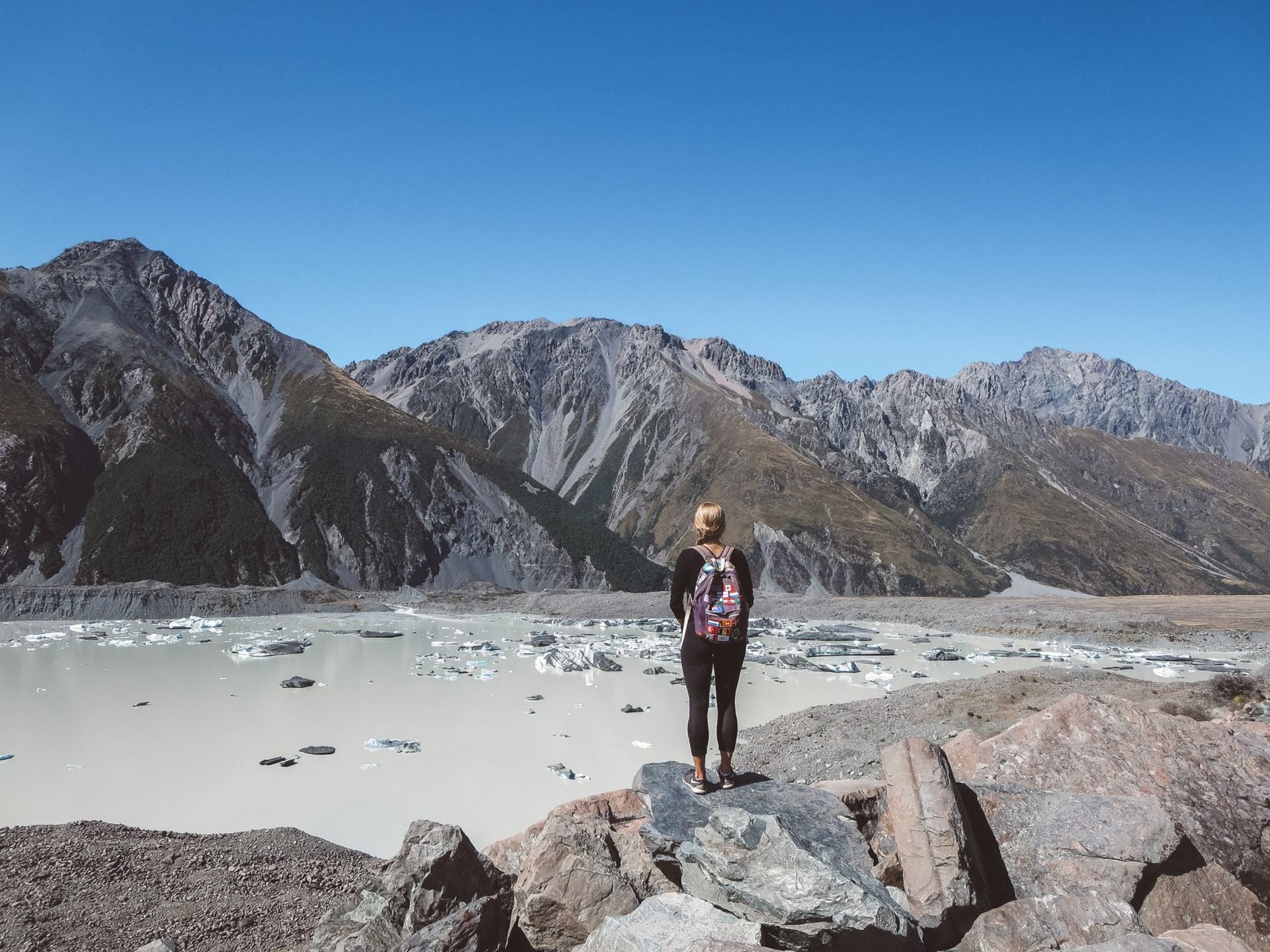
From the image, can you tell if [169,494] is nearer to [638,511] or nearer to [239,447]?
[239,447]

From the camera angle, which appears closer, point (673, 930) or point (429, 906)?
point (673, 930)

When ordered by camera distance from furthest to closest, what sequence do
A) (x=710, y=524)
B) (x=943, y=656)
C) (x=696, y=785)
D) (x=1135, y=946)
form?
(x=943, y=656) < (x=710, y=524) < (x=696, y=785) < (x=1135, y=946)

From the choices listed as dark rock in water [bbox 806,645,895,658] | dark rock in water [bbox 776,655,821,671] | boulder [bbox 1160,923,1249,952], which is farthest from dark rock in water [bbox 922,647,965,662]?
boulder [bbox 1160,923,1249,952]

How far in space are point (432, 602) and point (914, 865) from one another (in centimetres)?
7770

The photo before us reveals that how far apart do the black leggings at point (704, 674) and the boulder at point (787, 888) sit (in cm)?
130

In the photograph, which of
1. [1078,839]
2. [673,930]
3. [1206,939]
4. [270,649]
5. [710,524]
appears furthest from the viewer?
[270,649]

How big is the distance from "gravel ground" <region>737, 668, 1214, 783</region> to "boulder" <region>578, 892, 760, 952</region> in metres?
11.1

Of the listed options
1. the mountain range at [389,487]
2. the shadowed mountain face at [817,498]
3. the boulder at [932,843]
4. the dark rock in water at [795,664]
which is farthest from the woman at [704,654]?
the shadowed mountain face at [817,498]

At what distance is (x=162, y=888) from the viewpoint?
918 cm

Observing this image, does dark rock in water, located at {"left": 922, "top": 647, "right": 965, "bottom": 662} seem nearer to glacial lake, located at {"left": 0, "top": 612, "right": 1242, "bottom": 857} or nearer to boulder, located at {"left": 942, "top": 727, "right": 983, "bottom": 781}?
glacial lake, located at {"left": 0, "top": 612, "right": 1242, "bottom": 857}

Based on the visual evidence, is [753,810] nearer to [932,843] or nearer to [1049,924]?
[932,843]

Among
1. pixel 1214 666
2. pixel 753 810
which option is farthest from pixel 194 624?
pixel 1214 666

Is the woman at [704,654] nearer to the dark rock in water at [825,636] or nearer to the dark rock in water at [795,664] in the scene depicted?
the dark rock in water at [795,664]

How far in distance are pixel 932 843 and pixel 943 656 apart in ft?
149
